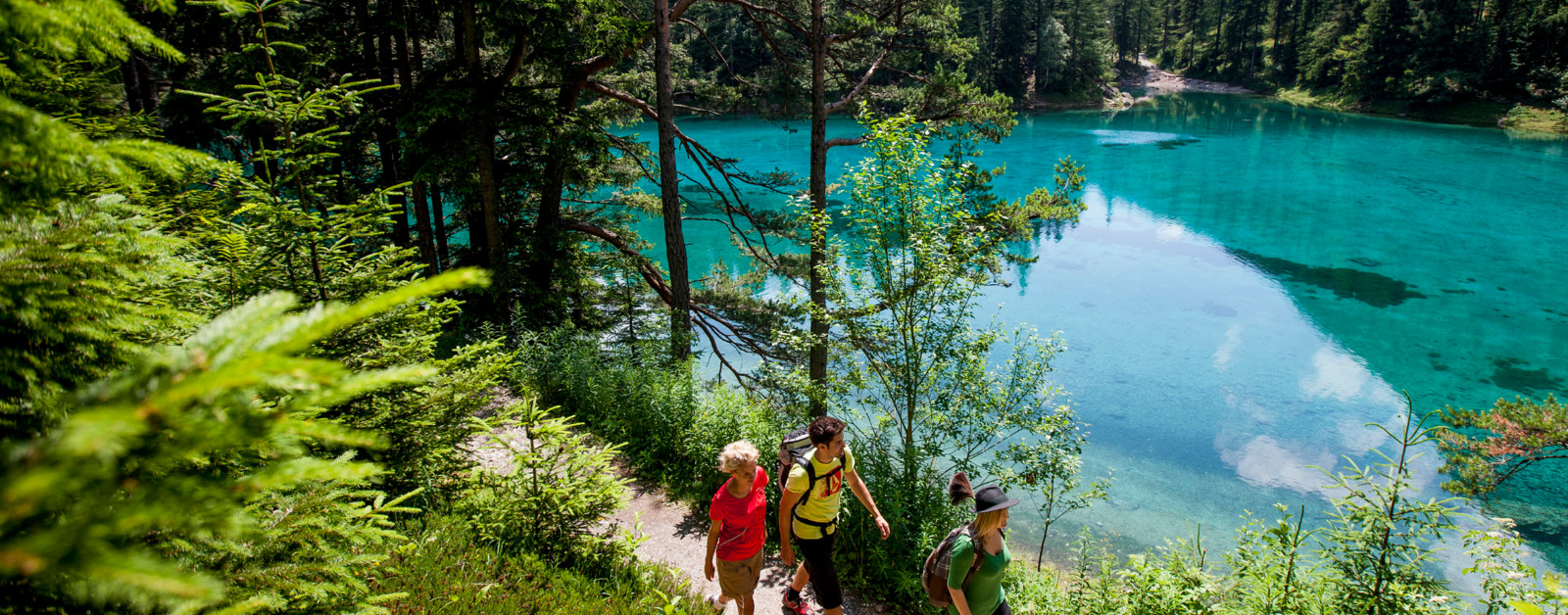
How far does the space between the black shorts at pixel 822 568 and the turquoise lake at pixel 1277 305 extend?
18.8ft

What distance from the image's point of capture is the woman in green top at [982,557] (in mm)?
3939

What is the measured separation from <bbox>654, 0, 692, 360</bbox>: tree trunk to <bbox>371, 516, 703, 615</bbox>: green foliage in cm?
485

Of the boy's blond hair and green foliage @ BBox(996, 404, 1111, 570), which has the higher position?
Result: the boy's blond hair

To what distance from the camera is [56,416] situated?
152cm

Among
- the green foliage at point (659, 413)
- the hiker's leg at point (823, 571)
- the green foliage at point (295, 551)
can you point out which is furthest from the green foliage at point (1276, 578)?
the green foliage at point (295, 551)

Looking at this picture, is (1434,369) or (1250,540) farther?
(1434,369)

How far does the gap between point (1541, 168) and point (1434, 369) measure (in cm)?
2506

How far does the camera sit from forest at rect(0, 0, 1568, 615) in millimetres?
1146

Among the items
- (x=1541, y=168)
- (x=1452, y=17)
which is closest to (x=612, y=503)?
(x=1541, y=168)

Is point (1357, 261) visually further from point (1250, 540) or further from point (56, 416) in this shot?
point (56, 416)

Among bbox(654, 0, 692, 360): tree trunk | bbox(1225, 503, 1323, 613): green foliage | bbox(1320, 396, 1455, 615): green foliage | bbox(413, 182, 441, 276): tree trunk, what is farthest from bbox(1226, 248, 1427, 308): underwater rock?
bbox(413, 182, 441, 276): tree trunk

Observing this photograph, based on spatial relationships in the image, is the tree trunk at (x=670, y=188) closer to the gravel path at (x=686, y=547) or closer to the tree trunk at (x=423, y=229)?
the gravel path at (x=686, y=547)

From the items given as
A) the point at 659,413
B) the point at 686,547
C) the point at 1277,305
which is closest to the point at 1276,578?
the point at 686,547

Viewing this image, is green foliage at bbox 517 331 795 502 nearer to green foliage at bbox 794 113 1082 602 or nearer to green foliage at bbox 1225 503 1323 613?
green foliage at bbox 794 113 1082 602
